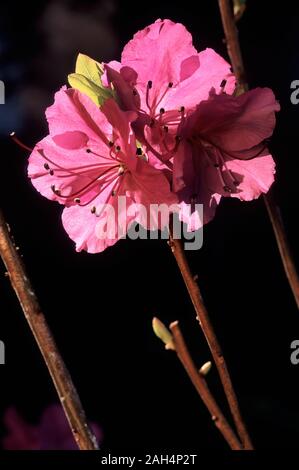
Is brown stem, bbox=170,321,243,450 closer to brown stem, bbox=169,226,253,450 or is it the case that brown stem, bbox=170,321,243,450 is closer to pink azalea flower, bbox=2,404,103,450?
brown stem, bbox=169,226,253,450

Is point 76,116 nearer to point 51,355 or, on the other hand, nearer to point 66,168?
point 66,168

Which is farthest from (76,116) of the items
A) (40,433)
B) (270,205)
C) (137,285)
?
(137,285)

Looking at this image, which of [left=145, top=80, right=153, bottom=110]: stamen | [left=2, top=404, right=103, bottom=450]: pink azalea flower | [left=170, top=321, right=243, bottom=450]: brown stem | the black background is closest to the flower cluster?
[left=145, top=80, right=153, bottom=110]: stamen

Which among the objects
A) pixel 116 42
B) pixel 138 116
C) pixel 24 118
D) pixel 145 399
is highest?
pixel 116 42

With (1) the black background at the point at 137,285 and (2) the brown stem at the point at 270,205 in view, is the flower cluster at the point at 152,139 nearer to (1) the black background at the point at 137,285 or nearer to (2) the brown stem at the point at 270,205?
(2) the brown stem at the point at 270,205

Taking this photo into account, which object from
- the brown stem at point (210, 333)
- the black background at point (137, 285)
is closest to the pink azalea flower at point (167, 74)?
the brown stem at point (210, 333)
